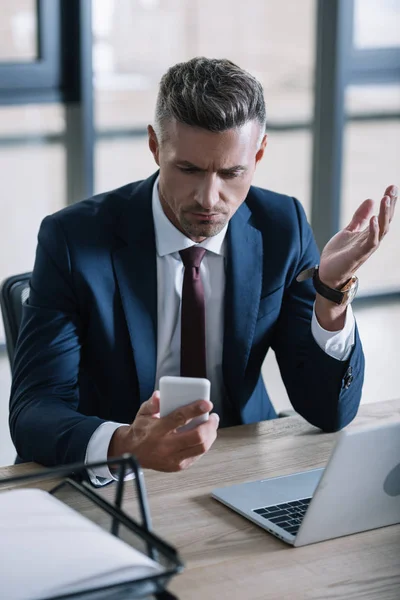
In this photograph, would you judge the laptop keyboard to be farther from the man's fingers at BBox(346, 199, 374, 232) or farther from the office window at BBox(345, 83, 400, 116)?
the office window at BBox(345, 83, 400, 116)

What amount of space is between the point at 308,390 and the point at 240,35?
211 centimetres

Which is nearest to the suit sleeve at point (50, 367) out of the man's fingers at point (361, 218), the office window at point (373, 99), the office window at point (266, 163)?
the man's fingers at point (361, 218)

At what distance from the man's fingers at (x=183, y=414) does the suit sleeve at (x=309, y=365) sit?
1.88 ft

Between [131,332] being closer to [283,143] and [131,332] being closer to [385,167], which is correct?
[283,143]

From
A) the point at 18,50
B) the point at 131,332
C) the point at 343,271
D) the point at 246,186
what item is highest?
the point at 18,50

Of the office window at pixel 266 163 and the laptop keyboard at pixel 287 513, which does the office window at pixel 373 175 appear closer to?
the office window at pixel 266 163

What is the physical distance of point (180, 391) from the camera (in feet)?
4.28

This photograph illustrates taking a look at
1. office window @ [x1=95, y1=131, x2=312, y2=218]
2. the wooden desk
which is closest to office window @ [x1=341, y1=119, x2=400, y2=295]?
office window @ [x1=95, y1=131, x2=312, y2=218]

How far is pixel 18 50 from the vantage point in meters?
3.22

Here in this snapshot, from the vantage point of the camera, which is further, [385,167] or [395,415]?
[385,167]

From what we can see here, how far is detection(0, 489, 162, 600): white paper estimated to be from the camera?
0.91 m

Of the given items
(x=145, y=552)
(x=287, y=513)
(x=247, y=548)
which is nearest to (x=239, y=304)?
(x=287, y=513)

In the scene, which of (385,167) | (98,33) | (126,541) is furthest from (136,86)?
(126,541)

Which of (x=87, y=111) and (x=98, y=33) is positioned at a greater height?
(x=98, y=33)
